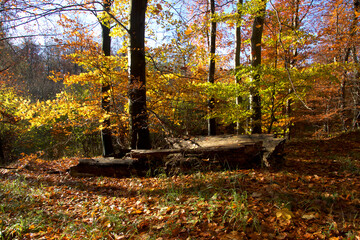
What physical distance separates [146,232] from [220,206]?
98cm

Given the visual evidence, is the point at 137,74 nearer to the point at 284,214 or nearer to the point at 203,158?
the point at 203,158

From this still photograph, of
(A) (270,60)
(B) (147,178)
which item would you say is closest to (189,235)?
(B) (147,178)

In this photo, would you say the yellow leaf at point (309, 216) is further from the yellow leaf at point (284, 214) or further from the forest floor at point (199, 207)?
the yellow leaf at point (284, 214)

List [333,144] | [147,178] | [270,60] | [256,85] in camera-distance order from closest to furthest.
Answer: [147,178] → [256,85] → [333,144] → [270,60]

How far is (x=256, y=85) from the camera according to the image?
20.0 feet

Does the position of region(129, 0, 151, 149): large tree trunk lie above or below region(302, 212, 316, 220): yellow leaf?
above

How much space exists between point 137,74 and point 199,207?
4.04 m

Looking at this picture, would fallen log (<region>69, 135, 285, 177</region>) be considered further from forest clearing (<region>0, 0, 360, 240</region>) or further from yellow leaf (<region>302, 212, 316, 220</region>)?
yellow leaf (<region>302, 212, 316, 220</region>)

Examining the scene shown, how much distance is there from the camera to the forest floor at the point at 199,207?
215 centimetres

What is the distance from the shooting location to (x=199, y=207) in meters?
2.59

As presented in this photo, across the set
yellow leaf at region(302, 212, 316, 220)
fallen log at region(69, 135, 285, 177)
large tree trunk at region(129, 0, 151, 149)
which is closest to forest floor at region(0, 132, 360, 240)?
yellow leaf at region(302, 212, 316, 220)

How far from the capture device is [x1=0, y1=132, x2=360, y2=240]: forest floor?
2.15m

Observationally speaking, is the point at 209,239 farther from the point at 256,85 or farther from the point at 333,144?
the point at 333,144

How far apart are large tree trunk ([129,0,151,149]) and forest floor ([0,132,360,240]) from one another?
1523 mm
